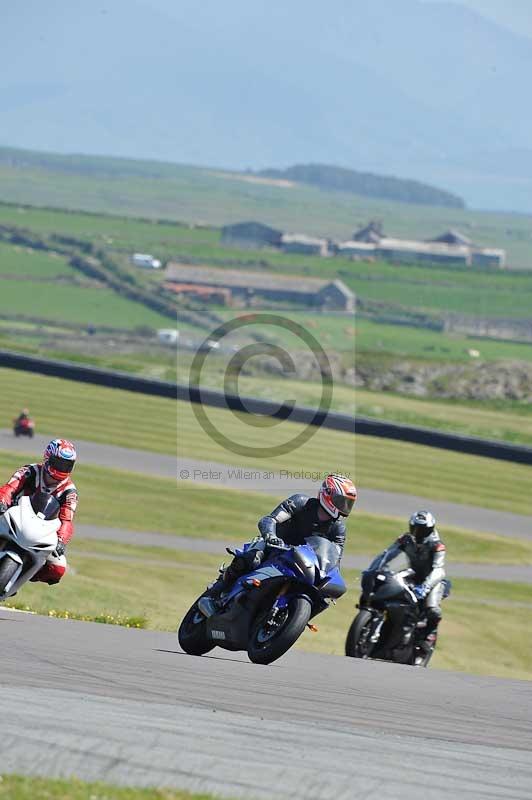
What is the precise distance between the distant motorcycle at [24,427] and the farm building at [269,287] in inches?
3595

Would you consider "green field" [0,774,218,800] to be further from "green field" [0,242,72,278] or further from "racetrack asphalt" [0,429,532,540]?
"green field" [0,242,72,278]

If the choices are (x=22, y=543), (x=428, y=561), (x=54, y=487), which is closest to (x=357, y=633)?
(x=428, y=561)

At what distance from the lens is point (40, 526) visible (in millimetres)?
12586

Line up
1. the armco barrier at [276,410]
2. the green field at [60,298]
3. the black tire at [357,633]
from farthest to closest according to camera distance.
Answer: the green field at [60,298]
the armco barrier at [276,410]
the black tire at [357,633]

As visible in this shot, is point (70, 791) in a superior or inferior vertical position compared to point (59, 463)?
inferior

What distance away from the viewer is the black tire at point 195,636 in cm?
1253

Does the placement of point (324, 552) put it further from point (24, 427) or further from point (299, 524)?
point (24, 427)

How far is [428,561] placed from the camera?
1691 centimetres

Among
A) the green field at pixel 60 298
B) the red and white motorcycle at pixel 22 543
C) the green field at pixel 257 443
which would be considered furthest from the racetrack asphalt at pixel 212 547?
the green field at pixel 60 298

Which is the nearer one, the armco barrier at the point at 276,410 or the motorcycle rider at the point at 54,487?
the motorcycle rider at the point at 54,487

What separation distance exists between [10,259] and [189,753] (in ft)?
470

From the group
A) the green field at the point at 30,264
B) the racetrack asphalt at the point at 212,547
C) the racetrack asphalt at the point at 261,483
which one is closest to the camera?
the racetrack asphalt at the point at 212,547

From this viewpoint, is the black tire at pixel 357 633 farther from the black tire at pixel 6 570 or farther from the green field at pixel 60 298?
the green field at pixel 60 298

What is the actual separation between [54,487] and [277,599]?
9.07ft
